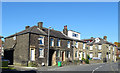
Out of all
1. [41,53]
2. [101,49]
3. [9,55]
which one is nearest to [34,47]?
[41,53]

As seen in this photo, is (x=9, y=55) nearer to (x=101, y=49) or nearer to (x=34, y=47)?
(x=34, y=47)

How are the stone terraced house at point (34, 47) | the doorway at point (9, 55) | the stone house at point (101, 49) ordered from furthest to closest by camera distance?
the stone house at point (101, 49) → the doorway at point (9, 55) → the stone terraced house at point (34, 47)

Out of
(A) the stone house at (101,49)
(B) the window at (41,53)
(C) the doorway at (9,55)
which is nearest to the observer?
(B) the window at (41,53)

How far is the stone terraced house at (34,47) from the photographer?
32.9 meters

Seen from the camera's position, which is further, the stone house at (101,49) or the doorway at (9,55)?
the stone house at (101,49)

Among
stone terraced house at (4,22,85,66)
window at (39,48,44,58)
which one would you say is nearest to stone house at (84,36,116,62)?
stone terraced house at (4,22,85,66)

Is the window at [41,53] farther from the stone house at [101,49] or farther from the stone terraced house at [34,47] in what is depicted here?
the stone house at [101,49]

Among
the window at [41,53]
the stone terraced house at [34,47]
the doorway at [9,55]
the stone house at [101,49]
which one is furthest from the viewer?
the stone house at [101,49]

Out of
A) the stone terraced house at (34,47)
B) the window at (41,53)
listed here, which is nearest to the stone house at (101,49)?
the stone terraced house at (34,47)

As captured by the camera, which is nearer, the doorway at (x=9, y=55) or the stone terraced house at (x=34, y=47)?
the stone terraced house at (x=34, y=47)

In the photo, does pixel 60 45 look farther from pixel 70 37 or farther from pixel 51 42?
pixel 70 37

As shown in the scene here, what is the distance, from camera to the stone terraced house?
32.9 meters

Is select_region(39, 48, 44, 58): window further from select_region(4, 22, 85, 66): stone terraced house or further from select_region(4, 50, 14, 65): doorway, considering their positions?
select_region(4, 50, 14, 65): doorway

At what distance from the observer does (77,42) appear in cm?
4538
